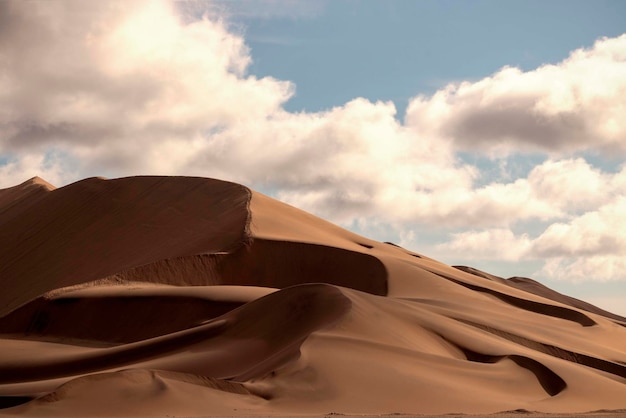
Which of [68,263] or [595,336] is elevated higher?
[68,263]

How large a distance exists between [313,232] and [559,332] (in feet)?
39.4

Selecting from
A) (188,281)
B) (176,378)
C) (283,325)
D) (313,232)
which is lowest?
(176,378)

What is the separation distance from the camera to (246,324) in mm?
19656

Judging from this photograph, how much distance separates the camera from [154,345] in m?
19.8

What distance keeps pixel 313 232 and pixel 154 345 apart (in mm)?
17456

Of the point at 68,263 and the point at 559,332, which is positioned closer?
the point at 559,332

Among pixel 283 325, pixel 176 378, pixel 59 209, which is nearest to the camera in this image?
pixel 176 378

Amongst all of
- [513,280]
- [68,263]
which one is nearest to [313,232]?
[68,263]

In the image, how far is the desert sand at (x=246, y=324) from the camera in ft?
46.9

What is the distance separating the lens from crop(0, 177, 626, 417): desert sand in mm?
14297

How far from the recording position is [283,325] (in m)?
19.1

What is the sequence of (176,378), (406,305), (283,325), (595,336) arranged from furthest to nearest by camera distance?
(595,336) → (406,305) → (283,325) → (176,378)

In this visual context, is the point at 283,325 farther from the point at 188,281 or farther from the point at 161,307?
the point at 188,281

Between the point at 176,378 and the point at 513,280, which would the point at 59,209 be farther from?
the point at 513,280
